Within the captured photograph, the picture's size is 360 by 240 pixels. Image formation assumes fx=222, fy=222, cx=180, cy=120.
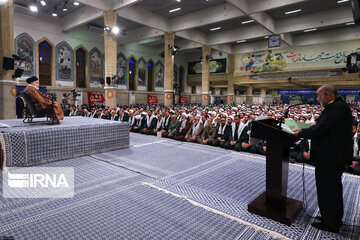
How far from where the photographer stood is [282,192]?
2.27m

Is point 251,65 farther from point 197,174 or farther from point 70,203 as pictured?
point 70,203

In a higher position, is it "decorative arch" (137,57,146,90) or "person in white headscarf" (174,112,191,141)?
"decorative arch" (137,57,146,90)

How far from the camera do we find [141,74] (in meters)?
21.1

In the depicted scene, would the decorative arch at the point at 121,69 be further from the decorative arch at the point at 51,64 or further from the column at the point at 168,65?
the column at the point at 168,65

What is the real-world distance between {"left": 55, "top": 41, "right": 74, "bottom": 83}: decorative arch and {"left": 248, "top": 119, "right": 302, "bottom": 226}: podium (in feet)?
53.7

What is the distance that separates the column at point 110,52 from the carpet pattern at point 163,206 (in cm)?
842

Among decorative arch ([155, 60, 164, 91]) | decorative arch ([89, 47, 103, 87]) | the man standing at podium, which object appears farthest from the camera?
decorative arch ([155, 60, 164, 91])

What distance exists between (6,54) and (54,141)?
6.20 m

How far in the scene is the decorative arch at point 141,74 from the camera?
20.9m

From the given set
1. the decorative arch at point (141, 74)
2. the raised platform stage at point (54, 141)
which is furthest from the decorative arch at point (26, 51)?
the raised platform stage at point (54, 141)

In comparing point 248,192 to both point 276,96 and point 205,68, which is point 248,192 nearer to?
point 205,68

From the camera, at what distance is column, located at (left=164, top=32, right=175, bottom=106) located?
1525 centimetres

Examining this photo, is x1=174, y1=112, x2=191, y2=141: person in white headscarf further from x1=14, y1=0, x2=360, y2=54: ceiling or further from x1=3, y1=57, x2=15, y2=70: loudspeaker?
x1=14, y1=0, x2=360, y2=54: ceiling

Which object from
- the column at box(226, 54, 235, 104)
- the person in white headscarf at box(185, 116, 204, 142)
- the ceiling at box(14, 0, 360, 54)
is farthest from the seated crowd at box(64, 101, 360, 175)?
the column at box(226, 54, 235, 104)
